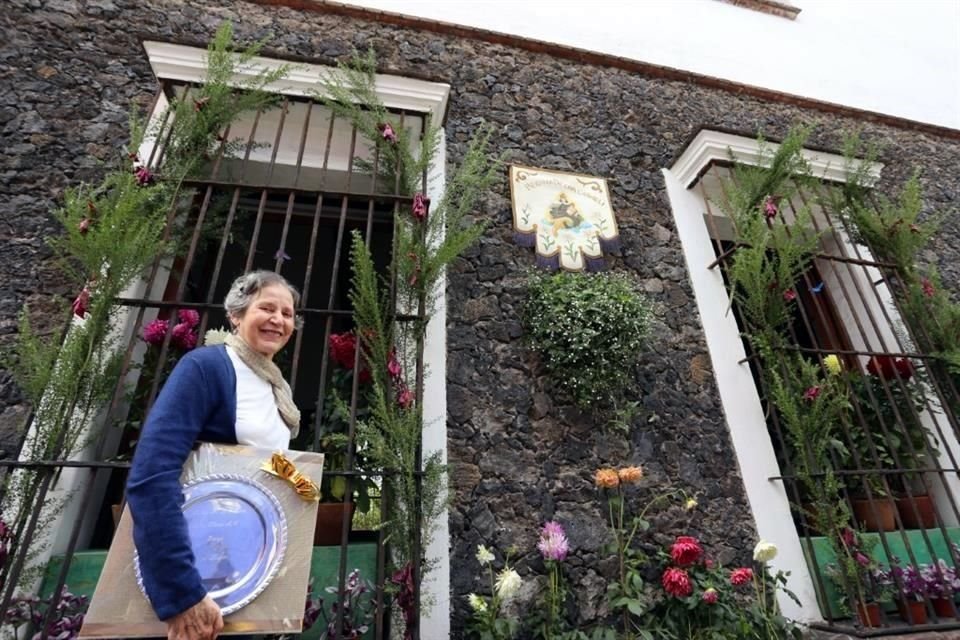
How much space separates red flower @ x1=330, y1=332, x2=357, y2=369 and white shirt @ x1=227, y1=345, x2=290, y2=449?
33.1 inches

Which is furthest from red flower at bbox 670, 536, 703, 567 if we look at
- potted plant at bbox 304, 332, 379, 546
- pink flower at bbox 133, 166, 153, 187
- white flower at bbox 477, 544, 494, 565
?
pink flower at bbox 133, 166, 153, 187

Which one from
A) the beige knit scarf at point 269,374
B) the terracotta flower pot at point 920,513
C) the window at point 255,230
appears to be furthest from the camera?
the terracotta flower pot at point 920,513

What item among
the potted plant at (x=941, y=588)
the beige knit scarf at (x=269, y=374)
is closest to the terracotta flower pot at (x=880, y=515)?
the potted plant at (x=941, y=588)

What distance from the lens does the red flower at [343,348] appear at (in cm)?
240

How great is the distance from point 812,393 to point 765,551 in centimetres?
84

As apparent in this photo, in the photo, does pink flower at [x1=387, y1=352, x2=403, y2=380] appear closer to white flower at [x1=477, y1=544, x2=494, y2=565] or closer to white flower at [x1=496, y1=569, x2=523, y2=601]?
white flower at [x1=477, y1=544, x2=494, y2=565]

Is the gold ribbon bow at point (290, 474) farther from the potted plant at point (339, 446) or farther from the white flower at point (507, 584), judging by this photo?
the white flower at point (507, 584)

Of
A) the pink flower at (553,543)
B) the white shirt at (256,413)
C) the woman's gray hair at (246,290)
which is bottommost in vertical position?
the pink flower at (553,543)

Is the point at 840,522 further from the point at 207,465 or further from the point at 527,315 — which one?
the point at 207,465

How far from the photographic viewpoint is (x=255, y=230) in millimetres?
2475

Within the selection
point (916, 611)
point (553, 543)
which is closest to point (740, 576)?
point (553, 543)

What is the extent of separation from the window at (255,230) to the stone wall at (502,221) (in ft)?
0.48

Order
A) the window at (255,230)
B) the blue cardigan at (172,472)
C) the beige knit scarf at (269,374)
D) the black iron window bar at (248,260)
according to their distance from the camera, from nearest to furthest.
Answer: the blue cardigan at (172,472) < the beige knit scarf at (269,374) < the black iron window bar at (248,260) < the window at (255,230)

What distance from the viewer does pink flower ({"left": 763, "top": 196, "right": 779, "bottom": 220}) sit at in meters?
3.07
